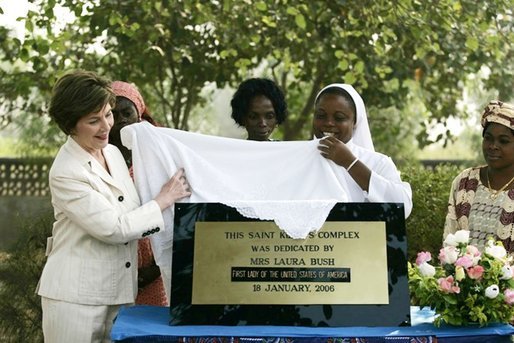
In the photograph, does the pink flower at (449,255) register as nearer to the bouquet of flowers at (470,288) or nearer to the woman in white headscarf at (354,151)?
the bouquet of flowers at (470,288)

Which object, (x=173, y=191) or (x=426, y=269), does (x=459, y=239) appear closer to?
(x=426, y=269)

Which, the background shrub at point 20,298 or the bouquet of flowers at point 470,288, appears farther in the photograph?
the background shrub at point 20,298

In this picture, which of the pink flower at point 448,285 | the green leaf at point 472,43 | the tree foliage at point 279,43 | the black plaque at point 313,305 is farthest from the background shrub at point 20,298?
the green leaf at point 472,43

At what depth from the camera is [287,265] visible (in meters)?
4.13

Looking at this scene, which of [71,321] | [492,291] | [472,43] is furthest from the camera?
[472,43]

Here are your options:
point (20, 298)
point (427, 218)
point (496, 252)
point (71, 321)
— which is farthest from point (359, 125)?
point (20, 298)

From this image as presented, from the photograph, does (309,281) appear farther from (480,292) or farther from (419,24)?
(419,24)

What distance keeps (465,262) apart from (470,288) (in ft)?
0.40

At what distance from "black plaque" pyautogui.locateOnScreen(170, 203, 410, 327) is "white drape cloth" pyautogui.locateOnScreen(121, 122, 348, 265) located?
1.06 feet

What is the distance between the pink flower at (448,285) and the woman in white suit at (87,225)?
1.30 metres

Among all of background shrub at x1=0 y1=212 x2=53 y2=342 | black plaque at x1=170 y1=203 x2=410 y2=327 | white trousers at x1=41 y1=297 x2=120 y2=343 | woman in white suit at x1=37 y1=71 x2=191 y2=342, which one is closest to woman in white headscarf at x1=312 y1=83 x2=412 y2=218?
black plaque at x1=170 y1=203 x2=410 y2=327

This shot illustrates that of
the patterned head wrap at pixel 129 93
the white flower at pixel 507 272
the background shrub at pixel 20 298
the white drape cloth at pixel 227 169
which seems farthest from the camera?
the background shrub at pixel 20 298

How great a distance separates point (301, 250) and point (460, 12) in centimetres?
527

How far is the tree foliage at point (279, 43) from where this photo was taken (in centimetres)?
816
